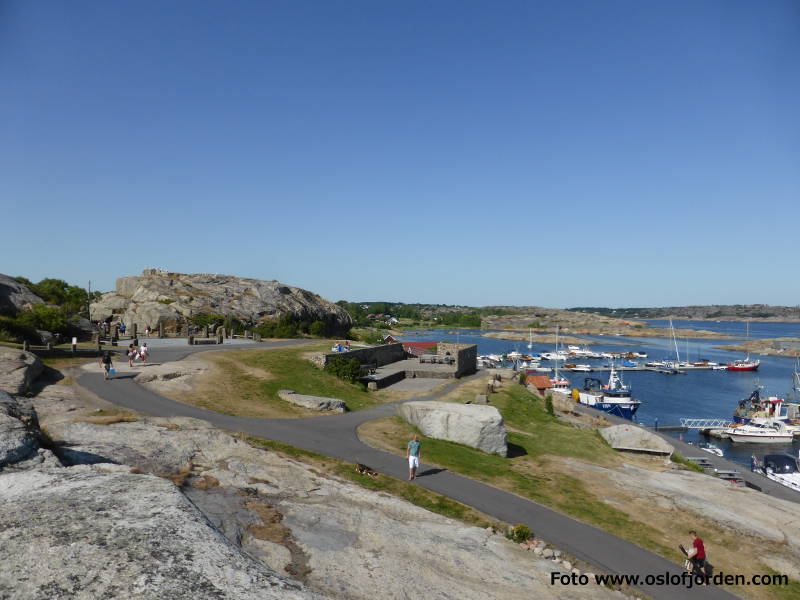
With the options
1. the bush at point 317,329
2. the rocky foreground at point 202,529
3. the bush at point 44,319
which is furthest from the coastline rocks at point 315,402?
the bush at point 317,329

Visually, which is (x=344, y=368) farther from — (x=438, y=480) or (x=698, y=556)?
(x=698, y=556)

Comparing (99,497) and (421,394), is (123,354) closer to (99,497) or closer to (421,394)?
(421,394)

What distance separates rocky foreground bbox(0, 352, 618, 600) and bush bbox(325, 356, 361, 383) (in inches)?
658

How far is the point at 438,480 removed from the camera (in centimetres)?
1853

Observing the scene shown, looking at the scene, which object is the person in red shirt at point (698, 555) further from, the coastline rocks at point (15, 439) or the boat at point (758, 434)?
the boat at point (758, 434)

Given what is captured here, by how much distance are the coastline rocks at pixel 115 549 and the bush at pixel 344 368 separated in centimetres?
2856

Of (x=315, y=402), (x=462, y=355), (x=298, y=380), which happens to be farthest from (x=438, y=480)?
(x=462, y=355)

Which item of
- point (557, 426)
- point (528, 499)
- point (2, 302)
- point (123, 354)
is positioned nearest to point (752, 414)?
point (557, 426)

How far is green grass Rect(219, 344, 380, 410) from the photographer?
1227 inches

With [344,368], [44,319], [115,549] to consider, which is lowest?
[344,368]

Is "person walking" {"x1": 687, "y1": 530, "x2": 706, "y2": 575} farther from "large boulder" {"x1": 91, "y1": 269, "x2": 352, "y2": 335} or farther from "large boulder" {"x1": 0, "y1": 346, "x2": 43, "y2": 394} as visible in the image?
"large boulder" {"x1": 91, "y1": 269, "x2": 352, "y2": 335}

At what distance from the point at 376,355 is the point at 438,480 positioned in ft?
89.4

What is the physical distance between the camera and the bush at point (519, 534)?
1442 cm

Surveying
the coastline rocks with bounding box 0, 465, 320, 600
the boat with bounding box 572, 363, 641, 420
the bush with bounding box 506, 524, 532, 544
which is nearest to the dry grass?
the coastline rocks with bounding box 0, 465, 320, 600
